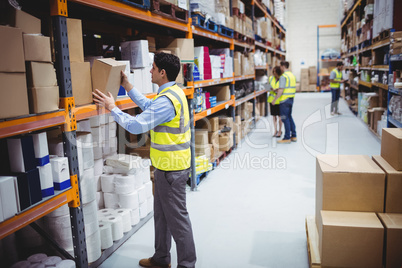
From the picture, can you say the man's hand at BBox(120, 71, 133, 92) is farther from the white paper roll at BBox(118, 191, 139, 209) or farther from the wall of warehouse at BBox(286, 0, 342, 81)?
the wall of warehouse at BBox(286, 0, 342, 81)

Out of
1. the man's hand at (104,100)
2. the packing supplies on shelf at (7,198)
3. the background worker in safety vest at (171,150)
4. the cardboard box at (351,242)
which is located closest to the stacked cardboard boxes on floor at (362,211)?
the cardboard box at (351,242)

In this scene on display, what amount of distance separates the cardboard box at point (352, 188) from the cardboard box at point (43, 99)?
2.05 meters

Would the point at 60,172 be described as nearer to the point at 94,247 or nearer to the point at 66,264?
the point at 66,264

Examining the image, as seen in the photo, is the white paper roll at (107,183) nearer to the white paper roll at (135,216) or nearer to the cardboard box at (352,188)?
the white paper roll at (135,216)

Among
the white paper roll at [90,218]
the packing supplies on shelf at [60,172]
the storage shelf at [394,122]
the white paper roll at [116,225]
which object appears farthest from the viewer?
the storage shelf at [394,122]

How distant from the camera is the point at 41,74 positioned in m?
2.15

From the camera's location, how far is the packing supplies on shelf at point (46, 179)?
224 centimetres

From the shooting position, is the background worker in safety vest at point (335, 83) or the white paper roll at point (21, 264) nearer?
the white paper roll at point (21, 264)

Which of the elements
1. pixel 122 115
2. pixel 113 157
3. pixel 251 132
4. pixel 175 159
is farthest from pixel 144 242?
pixel 251 132

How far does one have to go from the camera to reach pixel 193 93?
4641mm

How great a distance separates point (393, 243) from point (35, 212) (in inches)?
97.3

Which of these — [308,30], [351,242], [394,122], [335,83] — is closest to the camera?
[351,242]

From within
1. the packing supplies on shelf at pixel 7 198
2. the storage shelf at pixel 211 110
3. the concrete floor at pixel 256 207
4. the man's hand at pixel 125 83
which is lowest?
the concrete floor at pixel 256 207

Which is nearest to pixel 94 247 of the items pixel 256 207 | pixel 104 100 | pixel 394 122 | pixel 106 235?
pixel 106 235
